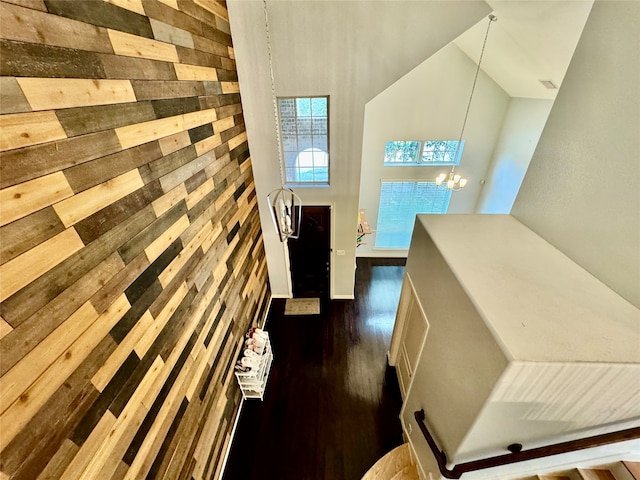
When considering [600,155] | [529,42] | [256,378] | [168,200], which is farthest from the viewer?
[256,378]

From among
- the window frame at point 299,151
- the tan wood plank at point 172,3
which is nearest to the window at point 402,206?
the window frame at point 299,151

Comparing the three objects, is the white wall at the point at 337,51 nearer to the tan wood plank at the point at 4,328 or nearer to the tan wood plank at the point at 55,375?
the tan wood plank at the point at 55,375

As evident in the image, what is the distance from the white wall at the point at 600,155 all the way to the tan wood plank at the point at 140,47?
2937mm

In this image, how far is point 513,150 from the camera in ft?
15.9

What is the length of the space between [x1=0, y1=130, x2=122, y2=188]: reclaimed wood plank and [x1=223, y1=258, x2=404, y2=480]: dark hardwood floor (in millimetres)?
3261

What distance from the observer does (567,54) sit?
267cm

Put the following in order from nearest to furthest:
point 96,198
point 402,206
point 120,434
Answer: point 96,198 < point 120,434 < point 402,206

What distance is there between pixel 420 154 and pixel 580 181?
397cm

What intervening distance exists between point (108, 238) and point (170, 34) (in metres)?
1.64

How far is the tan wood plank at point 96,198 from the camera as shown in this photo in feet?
3.98

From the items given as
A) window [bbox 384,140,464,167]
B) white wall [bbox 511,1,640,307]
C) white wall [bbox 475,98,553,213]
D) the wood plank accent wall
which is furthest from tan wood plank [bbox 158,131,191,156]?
white wall [bbox 475,98,553,213]

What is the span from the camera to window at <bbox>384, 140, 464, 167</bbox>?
5508 mm

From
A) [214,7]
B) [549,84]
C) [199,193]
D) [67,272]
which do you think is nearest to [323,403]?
[199,193]

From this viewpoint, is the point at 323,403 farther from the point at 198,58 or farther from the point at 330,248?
the point at 198,58
